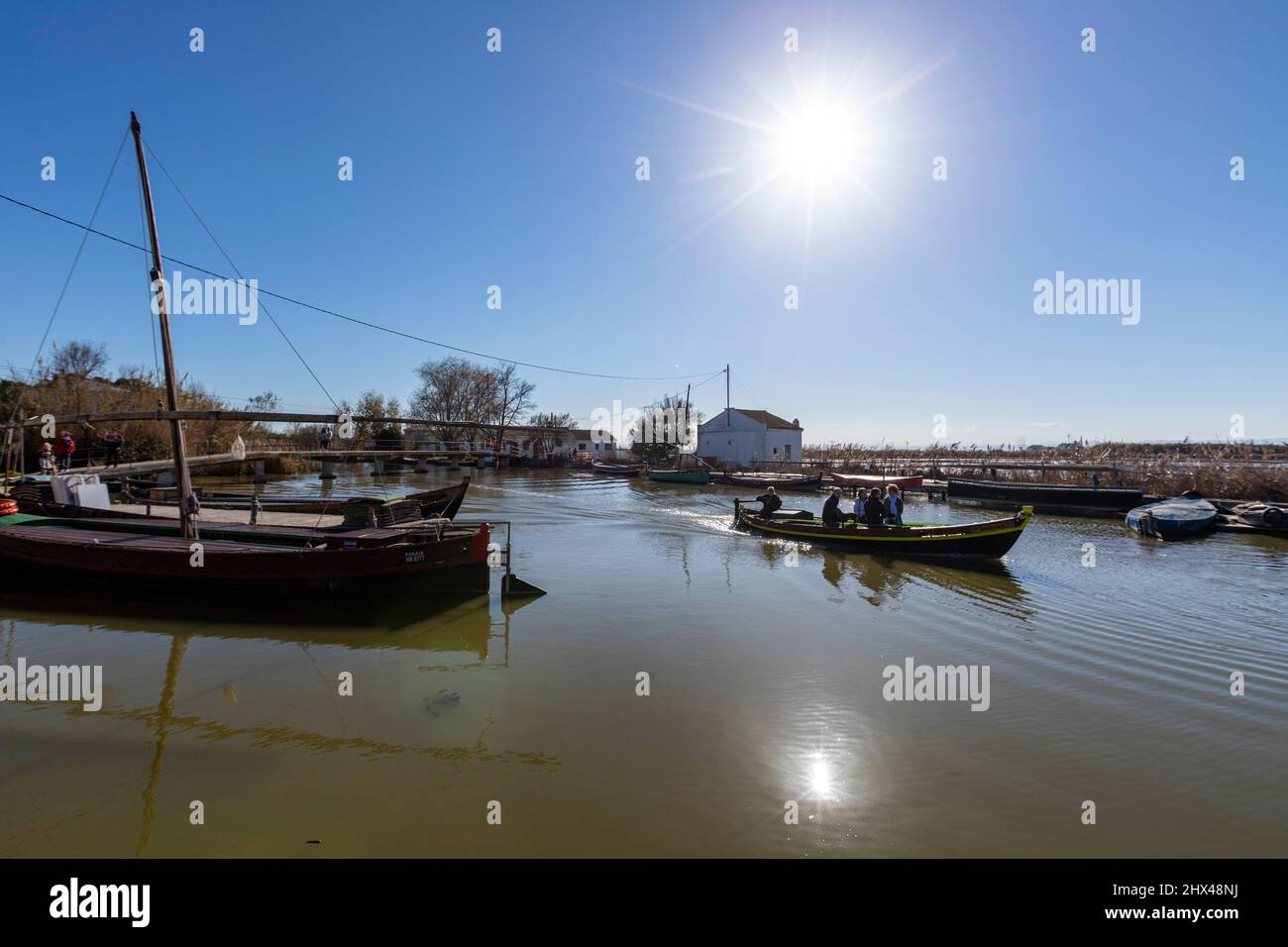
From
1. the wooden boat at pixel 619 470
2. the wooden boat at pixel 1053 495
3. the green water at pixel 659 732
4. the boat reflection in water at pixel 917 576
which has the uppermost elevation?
the wooden boat at pixel 619 470

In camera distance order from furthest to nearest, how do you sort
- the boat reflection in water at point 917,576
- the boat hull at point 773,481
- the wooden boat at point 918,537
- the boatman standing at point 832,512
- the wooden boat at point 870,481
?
the boat hull at point 773,481 → the wooden boat at point 870,481 → the boatman standing at point 832,512 → the wooden boat at point 918,537 → the boat reflection in water at point 917,576

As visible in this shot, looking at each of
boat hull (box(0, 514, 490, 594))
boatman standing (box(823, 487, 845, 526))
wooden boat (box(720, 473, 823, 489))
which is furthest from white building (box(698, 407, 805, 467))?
boat hull (box(0, 514, 490, 594))

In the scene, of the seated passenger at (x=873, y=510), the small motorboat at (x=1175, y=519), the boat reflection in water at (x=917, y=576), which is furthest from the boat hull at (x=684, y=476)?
the seated passenger at (x=873, y=510)

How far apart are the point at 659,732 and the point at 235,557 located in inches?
336

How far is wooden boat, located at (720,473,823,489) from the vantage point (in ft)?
146

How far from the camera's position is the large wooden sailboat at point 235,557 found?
36.0 ft

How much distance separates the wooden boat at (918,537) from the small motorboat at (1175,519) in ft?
26.9

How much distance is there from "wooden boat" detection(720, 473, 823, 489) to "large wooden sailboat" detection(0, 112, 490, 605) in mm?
35056

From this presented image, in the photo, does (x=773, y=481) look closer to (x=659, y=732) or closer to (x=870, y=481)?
(x=870, y=481)

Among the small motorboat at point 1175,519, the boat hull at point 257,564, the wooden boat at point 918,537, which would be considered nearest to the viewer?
the boat hull at point 257,564

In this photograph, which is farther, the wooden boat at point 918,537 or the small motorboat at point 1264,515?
the small motorboat at point 1264,515

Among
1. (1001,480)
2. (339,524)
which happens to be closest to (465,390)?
(1001,480)

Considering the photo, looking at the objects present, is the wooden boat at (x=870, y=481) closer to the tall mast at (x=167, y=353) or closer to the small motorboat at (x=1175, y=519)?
the small motorboat at (x=1175, y=519)

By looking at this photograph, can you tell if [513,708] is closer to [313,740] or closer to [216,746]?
[313,740]
